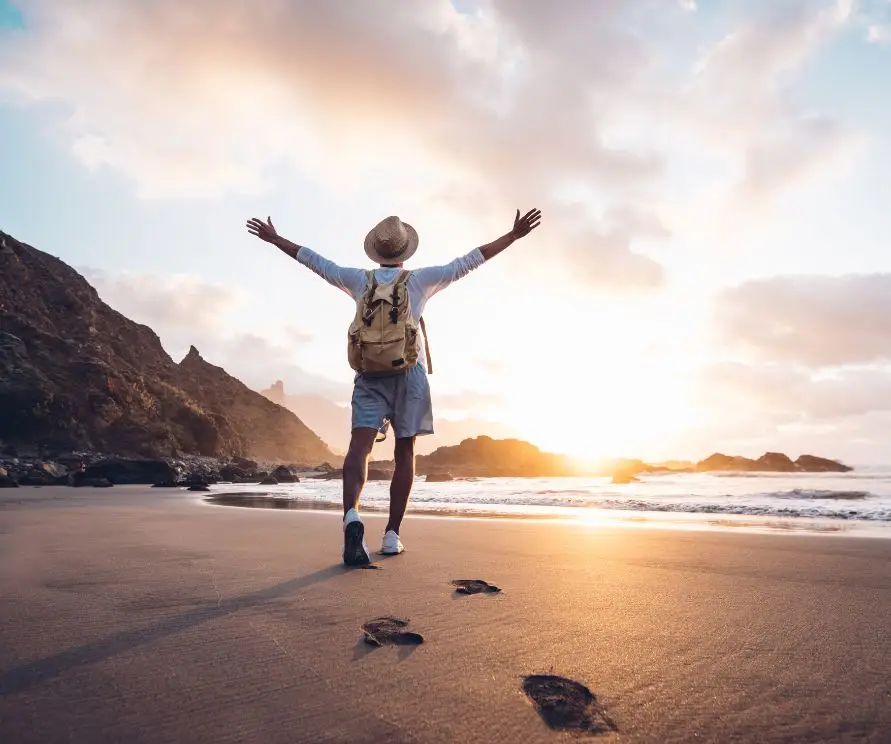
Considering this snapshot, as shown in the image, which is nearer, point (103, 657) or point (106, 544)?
point (103, 657)

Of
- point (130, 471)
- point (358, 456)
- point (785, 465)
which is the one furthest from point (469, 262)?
point (785, 465)

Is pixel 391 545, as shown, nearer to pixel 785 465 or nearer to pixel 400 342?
pixel 400 342

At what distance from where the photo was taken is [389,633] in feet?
5.74

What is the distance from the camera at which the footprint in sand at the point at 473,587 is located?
7.94ft

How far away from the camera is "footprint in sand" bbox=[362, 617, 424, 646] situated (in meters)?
1.67

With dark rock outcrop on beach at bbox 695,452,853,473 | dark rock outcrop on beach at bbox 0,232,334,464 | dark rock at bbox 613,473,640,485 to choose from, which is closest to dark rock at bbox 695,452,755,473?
dark rock outcrop on beach at bbox 695,452,853,473

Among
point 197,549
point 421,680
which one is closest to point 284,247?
point 197,549

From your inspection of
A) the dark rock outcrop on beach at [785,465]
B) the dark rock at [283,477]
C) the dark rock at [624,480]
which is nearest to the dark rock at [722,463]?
the dark rock outcrop on beach at [785,465]

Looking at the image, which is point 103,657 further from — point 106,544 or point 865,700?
point 106,544

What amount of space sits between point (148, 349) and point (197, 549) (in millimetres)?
70238

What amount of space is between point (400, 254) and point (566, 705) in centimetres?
322

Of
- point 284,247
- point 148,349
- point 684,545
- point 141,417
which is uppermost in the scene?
point 148,349

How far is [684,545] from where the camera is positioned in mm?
4227

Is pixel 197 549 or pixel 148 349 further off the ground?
pixel 148 349
